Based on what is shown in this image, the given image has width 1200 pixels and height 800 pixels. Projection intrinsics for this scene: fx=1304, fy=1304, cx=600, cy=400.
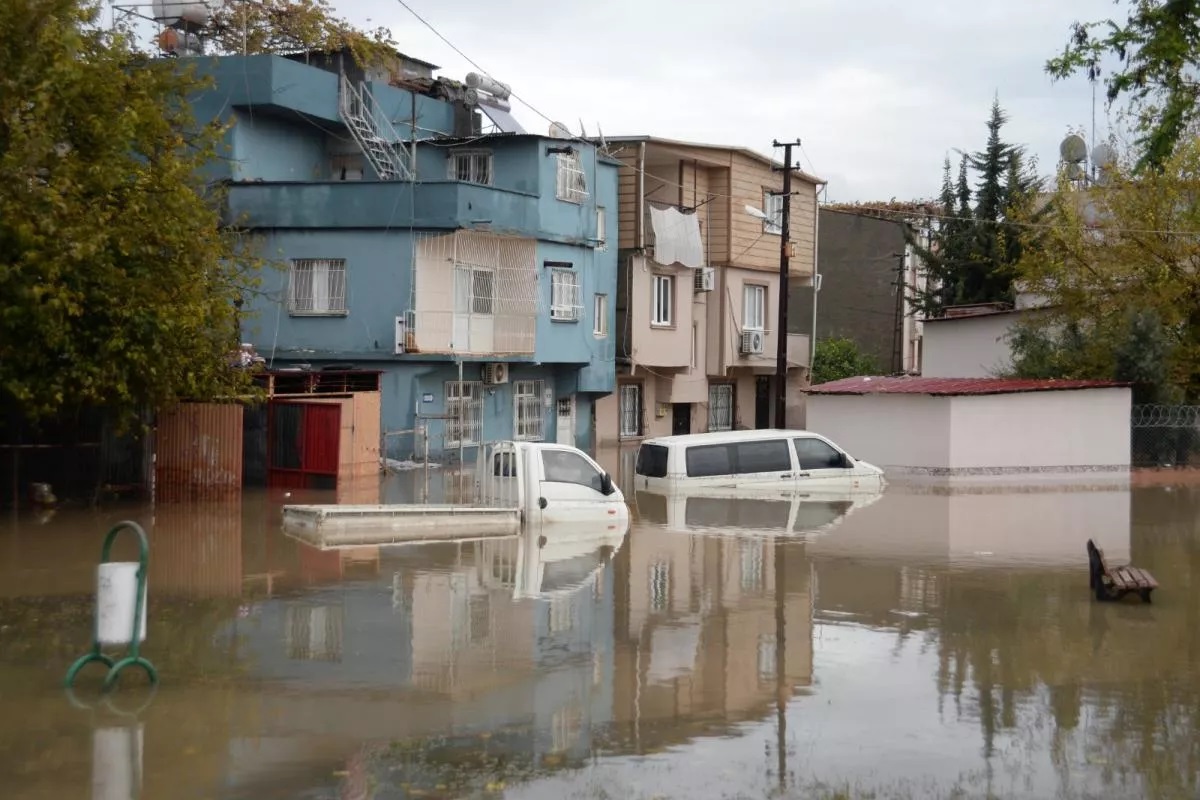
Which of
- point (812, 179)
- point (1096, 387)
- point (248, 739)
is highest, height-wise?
point (812, 179)

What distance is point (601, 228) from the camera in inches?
1556

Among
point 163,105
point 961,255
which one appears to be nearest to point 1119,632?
point 163,105

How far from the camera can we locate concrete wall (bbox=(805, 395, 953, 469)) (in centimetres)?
3144

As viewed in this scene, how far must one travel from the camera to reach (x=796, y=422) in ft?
162

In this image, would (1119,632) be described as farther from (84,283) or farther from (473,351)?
(473,351)

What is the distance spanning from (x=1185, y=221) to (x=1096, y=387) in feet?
16.8

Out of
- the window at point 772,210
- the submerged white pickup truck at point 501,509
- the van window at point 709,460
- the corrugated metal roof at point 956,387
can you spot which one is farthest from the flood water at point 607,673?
the window at point 772,210

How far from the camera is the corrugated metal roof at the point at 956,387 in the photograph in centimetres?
3142

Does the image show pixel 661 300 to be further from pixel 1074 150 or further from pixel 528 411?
pixel 1074 150

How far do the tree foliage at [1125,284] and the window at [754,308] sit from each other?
11.3 m

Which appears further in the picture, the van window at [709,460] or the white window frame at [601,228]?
the white window frame at [601,228]

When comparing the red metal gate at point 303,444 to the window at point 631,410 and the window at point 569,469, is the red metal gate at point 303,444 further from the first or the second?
the window at point 631,410

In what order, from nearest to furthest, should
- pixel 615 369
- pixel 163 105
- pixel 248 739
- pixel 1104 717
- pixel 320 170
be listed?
pixel 248 739
pixel 1104 717
pixel 163 105
pixel 320 170
pixel 615 369

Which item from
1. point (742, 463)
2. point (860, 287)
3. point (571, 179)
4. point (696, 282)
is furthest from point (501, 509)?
point (860, 287)
